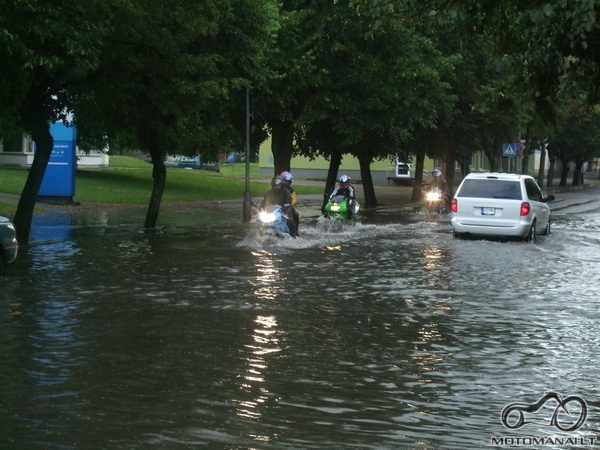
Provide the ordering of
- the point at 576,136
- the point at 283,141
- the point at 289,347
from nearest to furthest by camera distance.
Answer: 1. the point at 289,347
2. the point at 283,141
3. the point at 576,136

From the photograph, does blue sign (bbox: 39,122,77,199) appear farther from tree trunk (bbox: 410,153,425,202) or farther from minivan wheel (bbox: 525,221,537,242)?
tree trunk (bbox: 410,153,425,202)

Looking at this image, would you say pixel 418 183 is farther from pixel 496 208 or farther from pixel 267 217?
pixel 267 217

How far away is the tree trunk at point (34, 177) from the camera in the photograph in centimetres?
2184

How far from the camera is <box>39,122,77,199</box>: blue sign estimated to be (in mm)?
36000

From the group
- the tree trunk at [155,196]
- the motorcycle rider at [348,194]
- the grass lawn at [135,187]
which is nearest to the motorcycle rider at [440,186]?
the motorcycle rider at [348,194]

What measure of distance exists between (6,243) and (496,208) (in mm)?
12843

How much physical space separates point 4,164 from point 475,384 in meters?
51.5

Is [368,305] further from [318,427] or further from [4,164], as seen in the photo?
[4,164]

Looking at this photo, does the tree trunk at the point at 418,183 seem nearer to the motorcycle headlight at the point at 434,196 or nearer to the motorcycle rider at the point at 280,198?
the motorcycle headlight at the point at 434,196

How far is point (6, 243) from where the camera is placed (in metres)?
16.0

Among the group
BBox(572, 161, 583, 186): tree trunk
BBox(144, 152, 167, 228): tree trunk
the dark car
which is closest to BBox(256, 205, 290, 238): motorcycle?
BBox(144, 152, 167, 228): tree trunk

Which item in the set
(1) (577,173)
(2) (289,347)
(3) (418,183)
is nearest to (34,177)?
(2) (289,347)

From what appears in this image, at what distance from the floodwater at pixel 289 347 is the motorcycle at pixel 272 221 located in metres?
2.02

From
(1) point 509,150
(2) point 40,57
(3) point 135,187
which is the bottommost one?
(3) point 135,187
